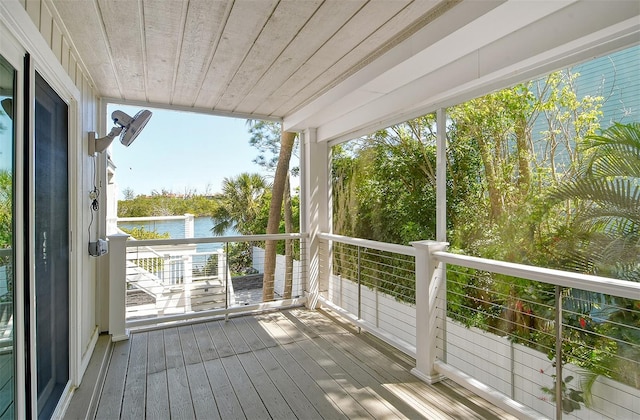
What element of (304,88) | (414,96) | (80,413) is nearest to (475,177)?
(414,96)

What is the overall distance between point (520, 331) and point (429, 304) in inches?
20.6

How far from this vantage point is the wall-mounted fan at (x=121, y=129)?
8.27 ft

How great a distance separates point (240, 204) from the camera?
563 cm

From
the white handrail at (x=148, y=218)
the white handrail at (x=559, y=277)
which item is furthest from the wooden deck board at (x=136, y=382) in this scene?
the white handrail at (x=559, y=277)

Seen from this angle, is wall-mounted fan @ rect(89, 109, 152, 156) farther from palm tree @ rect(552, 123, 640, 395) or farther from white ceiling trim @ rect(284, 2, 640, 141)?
palm tree @ rect(552, 123, 640, 395)

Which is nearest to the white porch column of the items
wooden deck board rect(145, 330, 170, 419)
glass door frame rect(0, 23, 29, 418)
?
wooden deck board rect(145, 330, 170, 419)

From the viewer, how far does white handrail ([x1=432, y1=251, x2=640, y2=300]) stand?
1.30m

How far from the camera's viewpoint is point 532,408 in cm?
184

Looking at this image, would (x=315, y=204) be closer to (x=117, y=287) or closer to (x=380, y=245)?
(x=380, y=245)

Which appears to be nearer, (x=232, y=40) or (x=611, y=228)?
(x=611, y=228)

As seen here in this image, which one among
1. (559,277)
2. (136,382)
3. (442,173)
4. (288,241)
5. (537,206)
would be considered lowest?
(136,382)

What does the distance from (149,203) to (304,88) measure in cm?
284

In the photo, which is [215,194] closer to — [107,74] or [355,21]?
[107,74]

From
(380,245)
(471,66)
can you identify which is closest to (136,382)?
(380,245)
